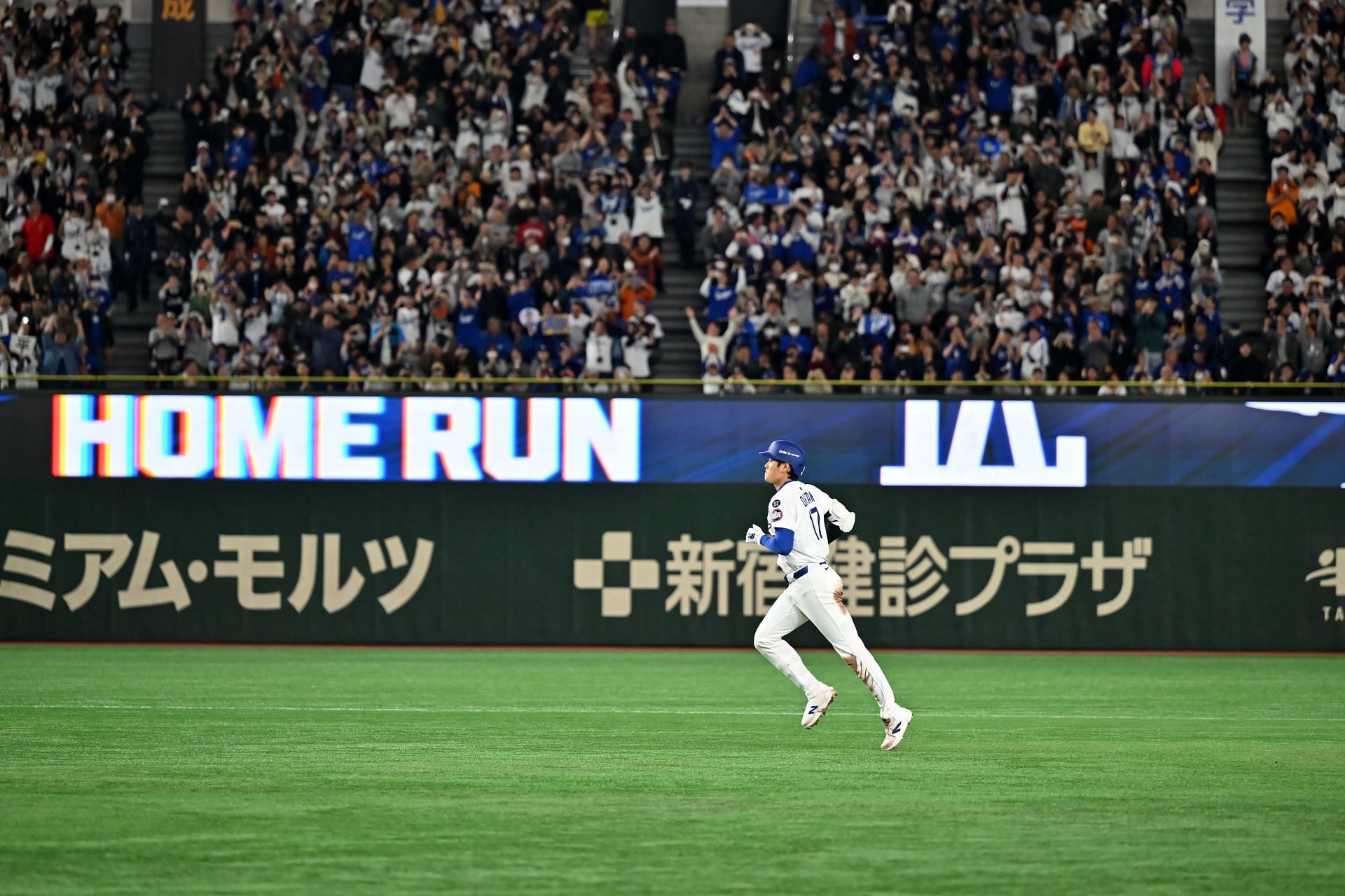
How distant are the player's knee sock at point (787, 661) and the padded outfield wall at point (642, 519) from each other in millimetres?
10011

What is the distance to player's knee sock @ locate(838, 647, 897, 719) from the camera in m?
12.0

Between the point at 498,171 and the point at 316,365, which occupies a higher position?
the point at 498,171

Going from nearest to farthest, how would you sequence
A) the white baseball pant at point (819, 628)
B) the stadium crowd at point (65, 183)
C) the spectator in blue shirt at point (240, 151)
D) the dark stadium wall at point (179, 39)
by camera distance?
1. the white baseball pant at point (819, 628)
2. the stadium crowd at point (65, 183)
3. the spectator in blue shirt at point (240, 151)
4. the dark stadium wall at point (179, 39)

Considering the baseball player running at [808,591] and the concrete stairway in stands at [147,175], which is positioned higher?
the concrete stairway in stands at [147,175]

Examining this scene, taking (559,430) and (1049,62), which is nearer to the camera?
(559,430)

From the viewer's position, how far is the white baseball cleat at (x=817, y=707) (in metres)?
12.6

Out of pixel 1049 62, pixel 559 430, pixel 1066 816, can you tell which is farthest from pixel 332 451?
pixel 1066 816

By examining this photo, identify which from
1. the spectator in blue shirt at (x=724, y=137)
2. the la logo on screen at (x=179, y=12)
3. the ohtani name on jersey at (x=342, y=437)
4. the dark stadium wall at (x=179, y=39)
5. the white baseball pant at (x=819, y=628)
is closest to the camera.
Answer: the white baseball pant at (x=819, y=628)

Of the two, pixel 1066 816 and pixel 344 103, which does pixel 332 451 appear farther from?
pixel 1066 816

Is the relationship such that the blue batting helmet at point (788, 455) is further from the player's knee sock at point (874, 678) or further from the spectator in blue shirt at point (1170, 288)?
the spectator in blue shirt at point (1170, 288)

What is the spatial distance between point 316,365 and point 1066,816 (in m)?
15.9

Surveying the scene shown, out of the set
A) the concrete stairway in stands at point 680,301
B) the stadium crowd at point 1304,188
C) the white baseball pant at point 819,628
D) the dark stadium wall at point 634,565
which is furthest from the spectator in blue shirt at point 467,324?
the white baseball pant at point 819,628

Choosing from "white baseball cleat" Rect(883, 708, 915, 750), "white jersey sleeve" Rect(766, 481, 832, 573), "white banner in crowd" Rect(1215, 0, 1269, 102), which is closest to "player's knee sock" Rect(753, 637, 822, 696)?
"white jersey sleeve" Rect(766, 481, 832, 573)

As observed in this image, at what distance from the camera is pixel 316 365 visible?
23.2 m
